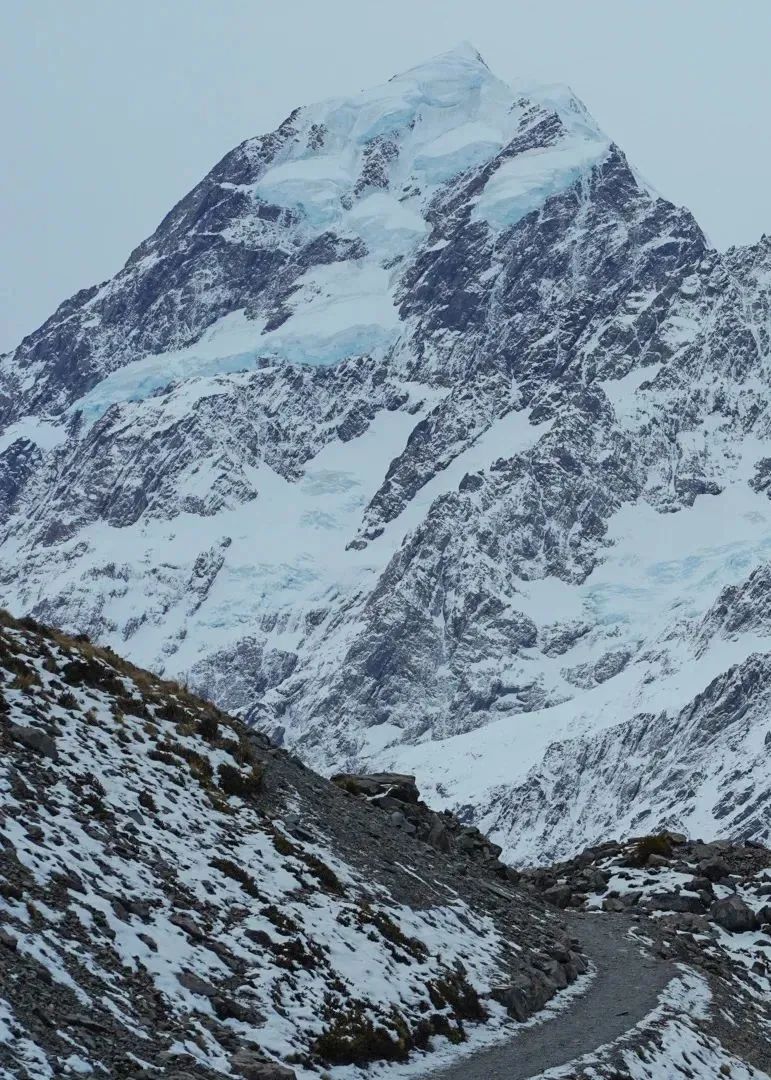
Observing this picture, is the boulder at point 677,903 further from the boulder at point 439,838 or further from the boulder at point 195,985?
the boulder at point 195,985

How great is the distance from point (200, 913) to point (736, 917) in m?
21.5

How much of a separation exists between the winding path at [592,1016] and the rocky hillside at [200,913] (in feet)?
2.16

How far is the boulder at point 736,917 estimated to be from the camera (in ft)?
124

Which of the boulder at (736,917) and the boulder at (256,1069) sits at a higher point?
the boulder at (736,917)

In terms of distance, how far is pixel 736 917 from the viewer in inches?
1490

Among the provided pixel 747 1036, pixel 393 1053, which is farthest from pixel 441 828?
pixel 393 1053

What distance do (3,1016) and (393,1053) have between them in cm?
697

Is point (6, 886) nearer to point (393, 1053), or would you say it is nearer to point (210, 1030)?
point (210, 1030)

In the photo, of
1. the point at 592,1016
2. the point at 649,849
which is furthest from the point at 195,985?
the point at 649,849

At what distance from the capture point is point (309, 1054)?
1903cm

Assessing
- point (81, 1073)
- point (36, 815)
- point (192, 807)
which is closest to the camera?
point (81, 1073)

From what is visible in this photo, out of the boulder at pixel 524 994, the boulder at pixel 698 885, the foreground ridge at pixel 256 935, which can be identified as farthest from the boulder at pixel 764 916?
the boulder at pixel 524 994

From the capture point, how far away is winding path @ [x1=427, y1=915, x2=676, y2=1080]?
2116 cm

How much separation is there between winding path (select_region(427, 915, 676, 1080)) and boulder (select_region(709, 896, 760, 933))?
290 cm
